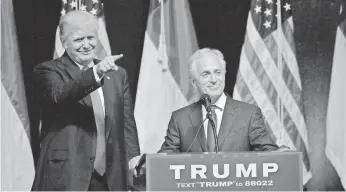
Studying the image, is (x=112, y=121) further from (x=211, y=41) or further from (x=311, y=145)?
(x=311, y=145)

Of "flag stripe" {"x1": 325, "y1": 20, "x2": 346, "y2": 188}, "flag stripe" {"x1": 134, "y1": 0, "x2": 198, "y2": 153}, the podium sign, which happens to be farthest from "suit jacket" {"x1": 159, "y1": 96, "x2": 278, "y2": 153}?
"flag stripe" {"x1": 325, "y1": 20, "x2": 346, "y2": 188}

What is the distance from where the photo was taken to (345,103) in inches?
168

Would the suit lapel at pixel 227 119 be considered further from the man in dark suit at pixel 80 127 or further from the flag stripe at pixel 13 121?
the flag stripe at pixel 13 121

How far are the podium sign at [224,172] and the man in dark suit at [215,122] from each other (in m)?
0.60

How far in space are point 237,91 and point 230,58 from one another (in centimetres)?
27

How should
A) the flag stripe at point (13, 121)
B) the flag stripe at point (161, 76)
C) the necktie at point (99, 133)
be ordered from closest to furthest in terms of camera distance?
the necktie at point (99, 133) → the flag stripe at point (13, 121) → the flag stripe at point (161, 76)

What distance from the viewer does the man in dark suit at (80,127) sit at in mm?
3609

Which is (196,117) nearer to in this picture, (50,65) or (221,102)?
(221,102)

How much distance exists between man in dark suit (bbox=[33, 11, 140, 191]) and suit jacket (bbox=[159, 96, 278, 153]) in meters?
0.79

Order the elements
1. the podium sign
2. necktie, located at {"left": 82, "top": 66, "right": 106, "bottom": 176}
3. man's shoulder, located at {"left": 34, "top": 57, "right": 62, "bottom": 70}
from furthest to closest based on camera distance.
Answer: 1. necktie, located at {"left": 82, "top": 66, "right": 106, "bottom": 176}
2. man's shoulder, located at {"left": 34, "top": 57, "right": 62, "bottom": 70}
3. the podium sign

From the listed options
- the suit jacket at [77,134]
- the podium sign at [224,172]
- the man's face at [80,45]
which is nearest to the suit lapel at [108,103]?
the suit jacket at [77,134]

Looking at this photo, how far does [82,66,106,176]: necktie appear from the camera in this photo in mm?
3678

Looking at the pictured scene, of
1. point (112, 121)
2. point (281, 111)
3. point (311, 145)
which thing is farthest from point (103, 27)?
point (311, 145)

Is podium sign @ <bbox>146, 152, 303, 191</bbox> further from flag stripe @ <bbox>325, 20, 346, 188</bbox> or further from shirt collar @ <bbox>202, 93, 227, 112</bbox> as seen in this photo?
flag stripe @ <bbox>325, 20, 346, 188</bbox>
